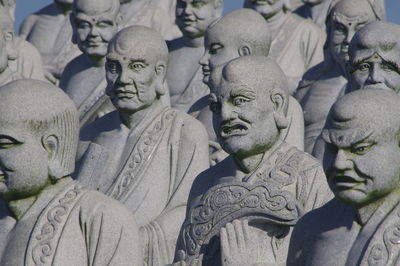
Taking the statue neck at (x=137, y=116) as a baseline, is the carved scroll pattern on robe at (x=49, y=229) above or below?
above

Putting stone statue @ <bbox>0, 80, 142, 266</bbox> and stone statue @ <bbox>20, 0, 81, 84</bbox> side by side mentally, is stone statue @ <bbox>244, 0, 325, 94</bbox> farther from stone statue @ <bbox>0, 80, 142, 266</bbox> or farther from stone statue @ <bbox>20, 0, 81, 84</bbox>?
stone statue @ <bbox>0, 80, 142, 266</bbox>

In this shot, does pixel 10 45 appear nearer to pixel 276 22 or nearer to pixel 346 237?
pixel 276 22

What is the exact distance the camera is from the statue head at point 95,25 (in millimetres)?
29094

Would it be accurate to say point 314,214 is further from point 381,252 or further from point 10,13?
point 10,13

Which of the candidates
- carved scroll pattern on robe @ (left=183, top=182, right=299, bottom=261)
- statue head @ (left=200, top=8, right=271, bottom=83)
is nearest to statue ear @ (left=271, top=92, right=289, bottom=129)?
carved scroll pattern on robe @ (left=183, top=182, right=299, bottom=261)

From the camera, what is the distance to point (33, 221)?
65.8ft

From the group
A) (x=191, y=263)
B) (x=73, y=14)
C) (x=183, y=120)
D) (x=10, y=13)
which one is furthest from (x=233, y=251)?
(x=10, y=13)

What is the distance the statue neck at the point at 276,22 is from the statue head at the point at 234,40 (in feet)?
16.1

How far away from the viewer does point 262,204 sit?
2066cm

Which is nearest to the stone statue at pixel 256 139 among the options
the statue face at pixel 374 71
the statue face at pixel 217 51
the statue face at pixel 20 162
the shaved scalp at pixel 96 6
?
the statue face at pixel 20 162

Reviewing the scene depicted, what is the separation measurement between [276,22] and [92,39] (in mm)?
2990

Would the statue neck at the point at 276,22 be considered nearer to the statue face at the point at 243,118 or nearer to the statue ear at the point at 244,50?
the statue ear at the point at 244,50

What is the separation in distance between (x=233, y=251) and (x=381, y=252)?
67.2 inches

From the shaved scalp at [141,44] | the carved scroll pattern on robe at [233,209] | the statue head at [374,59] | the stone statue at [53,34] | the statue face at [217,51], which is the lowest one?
the stone statue at [53,34]
